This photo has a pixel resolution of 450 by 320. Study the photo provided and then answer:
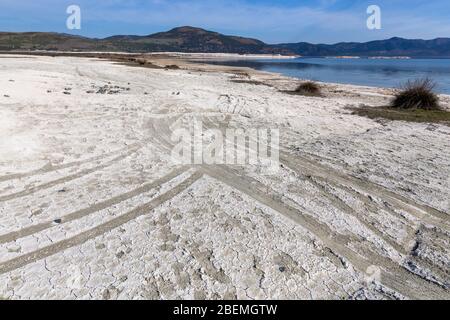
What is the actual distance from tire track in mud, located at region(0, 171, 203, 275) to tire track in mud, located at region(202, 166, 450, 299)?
133 centimetres

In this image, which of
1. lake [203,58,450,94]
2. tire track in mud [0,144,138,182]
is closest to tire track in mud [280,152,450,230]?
tire track in mud [0,144,138,182]

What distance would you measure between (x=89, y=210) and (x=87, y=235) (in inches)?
28.2

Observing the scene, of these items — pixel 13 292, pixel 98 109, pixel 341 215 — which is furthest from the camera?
pixel 98 109

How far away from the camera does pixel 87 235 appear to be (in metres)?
4.10

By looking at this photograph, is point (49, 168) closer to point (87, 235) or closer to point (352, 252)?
point (87, 235)

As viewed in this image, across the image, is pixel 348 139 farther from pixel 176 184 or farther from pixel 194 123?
pixel 176 184

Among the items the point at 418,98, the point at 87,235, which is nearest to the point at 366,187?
the point at 87,235

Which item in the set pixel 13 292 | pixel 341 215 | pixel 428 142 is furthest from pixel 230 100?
pixel 13 292

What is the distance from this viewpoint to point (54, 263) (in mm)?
3549

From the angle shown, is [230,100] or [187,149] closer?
[187,149]

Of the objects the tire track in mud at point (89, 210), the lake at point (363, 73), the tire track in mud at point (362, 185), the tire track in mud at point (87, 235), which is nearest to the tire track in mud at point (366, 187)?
the tire track in mud at point (362, 185)

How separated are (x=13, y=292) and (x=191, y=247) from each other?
1.87 metres

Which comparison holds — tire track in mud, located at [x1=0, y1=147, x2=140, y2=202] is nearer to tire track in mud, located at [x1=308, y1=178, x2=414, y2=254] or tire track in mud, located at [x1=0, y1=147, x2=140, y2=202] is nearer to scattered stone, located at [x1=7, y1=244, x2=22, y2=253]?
scattered stone, located at [x1=7, y1=244, x2=22, y2=253]

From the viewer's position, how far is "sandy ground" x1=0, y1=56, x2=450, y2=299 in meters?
3.33
